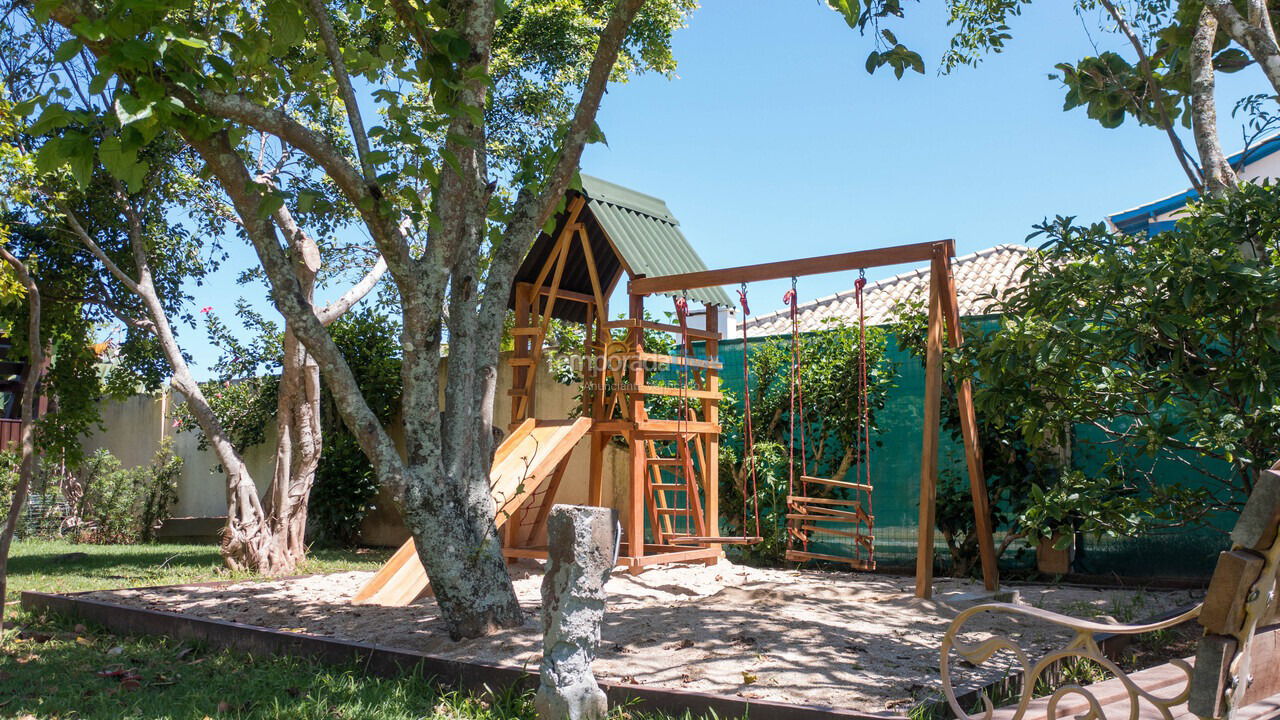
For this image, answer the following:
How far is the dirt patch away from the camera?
4172mm

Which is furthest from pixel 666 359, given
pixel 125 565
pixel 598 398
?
pixel 125 565

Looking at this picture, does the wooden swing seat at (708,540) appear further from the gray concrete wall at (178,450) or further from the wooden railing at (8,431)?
the wooden railing at (8,431)

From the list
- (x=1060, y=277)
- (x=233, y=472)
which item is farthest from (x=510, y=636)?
(x=233, y=472)

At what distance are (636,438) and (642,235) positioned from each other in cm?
210

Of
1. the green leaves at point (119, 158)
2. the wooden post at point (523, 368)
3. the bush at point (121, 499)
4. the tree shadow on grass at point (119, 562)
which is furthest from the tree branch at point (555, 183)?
the bush at point (121, 499)

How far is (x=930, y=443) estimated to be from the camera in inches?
258

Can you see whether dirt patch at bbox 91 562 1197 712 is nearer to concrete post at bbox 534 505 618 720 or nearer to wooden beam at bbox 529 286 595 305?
concrete post at bbox 534 505 618 720

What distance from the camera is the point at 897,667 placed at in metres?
4.40

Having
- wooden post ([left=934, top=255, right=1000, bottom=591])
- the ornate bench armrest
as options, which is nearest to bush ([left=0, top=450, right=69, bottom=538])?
wooden post ([left=934, top=255, right=1000, bottom=591])

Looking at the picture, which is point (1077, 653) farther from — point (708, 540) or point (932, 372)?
point (708, 540)

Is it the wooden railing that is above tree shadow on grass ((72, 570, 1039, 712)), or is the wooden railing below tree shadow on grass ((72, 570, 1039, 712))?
above

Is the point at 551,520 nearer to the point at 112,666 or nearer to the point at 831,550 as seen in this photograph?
the point at 112,666

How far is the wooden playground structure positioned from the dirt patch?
38 centimetres

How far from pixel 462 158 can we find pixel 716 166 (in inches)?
306
